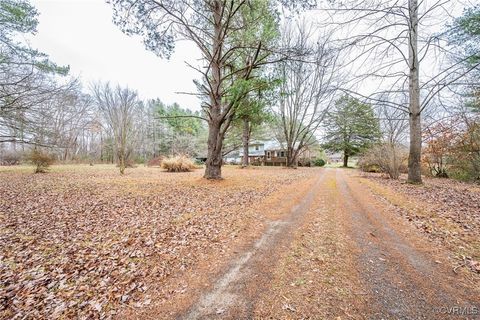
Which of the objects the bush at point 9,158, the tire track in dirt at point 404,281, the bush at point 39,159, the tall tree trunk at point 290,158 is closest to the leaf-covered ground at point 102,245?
the tire track in dirt at point 404,281

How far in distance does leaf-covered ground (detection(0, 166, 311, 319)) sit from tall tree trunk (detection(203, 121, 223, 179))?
11.3 ft

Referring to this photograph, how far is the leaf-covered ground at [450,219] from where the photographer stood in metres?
3.06

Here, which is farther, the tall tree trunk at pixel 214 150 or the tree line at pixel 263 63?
the tall tree trunk at pixel 214 150

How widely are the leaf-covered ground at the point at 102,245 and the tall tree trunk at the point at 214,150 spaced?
3455 mm

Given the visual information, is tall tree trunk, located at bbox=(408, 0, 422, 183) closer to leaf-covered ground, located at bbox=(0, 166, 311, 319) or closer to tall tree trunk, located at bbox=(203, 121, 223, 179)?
leaf-covered ground, located at bbox=(0, 166, 311, 319)

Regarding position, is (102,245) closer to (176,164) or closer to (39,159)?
(176,164)

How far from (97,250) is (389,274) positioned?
4678mm

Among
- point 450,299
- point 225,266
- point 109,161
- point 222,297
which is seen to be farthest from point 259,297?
point 109,161

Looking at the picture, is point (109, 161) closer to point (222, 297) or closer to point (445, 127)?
point (222, 297)

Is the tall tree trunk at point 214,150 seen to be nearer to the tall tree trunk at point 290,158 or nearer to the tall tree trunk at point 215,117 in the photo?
the tall tree trunk at point 215,117

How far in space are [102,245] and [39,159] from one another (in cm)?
1589

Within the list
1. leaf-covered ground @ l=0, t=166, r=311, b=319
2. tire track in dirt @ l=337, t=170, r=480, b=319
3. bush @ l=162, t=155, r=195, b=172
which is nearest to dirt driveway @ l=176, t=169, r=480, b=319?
tire track in dirt @ l=337, t=170, r=480, b=319

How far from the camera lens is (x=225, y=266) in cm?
295

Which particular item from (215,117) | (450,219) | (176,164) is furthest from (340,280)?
(176,164)
